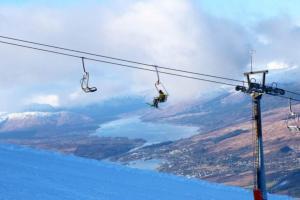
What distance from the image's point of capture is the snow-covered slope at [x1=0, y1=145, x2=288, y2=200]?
6650 centimetres

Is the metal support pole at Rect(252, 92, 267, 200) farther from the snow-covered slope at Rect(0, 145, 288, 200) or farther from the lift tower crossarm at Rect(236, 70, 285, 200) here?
the snow-covered slope at Rect(0, 145, 288, 200)

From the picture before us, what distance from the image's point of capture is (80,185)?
77.8 m

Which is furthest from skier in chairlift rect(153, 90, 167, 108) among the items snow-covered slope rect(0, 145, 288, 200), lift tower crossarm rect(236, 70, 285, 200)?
snow-covered slope rect(0, 145, 288, 200)

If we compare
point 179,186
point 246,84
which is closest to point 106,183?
point 179,186

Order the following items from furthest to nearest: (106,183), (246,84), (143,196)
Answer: (106,183), (143,196), (246,84)

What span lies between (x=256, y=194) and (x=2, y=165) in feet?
202

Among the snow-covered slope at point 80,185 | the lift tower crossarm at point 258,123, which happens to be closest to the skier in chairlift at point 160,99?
the lift tower crossarm at point 258,123

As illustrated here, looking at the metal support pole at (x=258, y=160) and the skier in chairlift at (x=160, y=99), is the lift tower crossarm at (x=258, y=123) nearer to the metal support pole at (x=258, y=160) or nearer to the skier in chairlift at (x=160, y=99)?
the metal support pole at (x=258, y=160)

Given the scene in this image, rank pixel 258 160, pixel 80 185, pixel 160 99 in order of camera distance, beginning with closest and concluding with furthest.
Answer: pixel 160 99 → pixel 258 160 → pixel 80 185

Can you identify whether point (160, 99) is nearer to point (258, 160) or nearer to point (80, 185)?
point (258, 160)

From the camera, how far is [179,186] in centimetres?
8994

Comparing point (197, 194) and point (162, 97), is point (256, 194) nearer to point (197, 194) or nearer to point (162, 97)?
point (162, 97)

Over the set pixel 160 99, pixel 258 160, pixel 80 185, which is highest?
pixel 80 185

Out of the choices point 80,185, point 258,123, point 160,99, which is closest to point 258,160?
point 258,123
